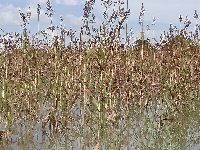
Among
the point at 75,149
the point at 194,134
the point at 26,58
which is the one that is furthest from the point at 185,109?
the point at 26,58

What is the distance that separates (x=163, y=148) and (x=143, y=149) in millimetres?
174

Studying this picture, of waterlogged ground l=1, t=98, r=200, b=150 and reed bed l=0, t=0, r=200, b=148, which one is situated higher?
reed bed l=0, t=0, r=200, b=148

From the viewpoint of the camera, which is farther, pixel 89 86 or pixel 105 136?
pixel 89 86

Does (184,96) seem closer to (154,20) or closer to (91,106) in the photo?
(91,106)

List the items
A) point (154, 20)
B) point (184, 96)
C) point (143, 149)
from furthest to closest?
point (154, 20), point (184, 96), point (143, 149)

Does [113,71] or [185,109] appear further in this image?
[185,109]

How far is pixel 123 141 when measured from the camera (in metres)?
2.16

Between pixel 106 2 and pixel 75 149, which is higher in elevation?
pixel 106 2

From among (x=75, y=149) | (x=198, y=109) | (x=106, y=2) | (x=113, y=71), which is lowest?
(x=75, y=149)

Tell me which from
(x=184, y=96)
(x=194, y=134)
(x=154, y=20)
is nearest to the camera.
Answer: (x=194, y=134)

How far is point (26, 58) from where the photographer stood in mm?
2604

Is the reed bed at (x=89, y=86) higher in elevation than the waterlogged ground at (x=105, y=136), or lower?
higher

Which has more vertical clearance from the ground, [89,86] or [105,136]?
[89,86]

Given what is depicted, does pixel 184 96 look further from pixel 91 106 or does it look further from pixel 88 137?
pixel 88 137
